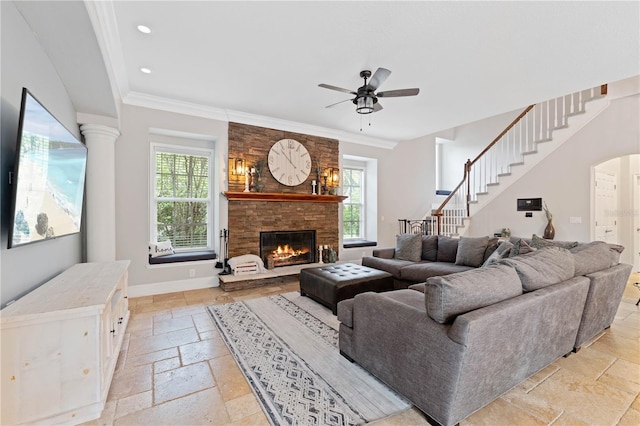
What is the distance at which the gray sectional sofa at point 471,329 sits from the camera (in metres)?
1.51

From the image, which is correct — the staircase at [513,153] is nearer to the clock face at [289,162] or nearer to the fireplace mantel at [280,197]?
the fireplace mantel at [280,197]

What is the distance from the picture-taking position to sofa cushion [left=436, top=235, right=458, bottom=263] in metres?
4.46

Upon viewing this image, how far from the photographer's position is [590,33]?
102 inches

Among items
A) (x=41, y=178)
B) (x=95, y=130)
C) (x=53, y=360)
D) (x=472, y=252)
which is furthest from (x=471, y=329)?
(x=95, y=130)

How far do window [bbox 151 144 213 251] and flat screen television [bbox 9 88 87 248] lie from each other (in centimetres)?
200

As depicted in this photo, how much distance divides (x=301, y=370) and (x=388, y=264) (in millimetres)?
2577

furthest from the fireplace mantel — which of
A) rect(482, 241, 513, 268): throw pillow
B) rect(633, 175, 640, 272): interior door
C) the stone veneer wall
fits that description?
rect(633, 175, 640, 272): interior door

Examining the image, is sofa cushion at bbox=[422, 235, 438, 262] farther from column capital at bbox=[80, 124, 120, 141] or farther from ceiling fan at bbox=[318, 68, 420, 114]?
column capital at bbox=[80, 124, 120, 141]

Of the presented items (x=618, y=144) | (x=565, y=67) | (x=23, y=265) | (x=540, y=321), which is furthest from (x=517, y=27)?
(x=23, y=265)

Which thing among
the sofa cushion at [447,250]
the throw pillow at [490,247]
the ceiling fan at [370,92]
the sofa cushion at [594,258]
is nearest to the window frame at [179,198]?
the ceiling fan at [370,92]

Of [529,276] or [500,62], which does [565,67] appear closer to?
[500,62]

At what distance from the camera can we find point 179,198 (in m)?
4.75

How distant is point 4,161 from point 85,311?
108 centimetres

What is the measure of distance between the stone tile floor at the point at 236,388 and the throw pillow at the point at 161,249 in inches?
66.6
